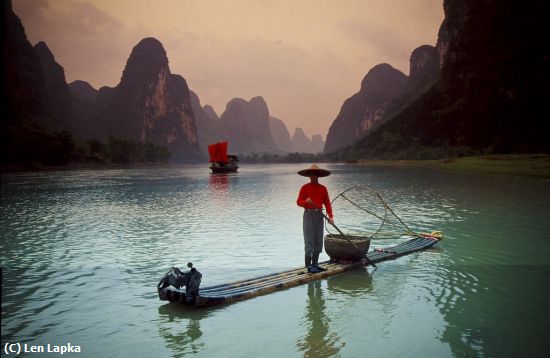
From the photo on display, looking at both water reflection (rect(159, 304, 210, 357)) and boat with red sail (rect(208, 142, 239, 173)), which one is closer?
water reflection (rect(159, 304, 210, 357))

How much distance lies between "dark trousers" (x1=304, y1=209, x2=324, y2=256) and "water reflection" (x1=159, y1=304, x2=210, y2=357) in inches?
113

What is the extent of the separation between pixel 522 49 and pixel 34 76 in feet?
543

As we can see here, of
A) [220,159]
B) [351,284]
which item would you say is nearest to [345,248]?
[351,284]

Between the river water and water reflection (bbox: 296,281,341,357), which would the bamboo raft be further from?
water reflection (bbox: 296,281,341,357)

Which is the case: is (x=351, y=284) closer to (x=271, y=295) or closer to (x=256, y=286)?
(x=271, y=295)

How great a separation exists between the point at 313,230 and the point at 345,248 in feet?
4.24

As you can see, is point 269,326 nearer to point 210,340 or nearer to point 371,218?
point 210,340

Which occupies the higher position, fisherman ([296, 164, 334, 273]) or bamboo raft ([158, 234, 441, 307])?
fisherman ([296, 164, 334, 273])

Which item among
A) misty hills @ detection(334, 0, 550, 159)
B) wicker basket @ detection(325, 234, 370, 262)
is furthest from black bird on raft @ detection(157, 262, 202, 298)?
misty hills @ detection(334, 0, 550, 159)

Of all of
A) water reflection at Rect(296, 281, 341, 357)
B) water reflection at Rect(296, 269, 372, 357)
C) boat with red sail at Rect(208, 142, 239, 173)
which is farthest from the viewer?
boat with red sail at Rect(208, 142, 239, 173)

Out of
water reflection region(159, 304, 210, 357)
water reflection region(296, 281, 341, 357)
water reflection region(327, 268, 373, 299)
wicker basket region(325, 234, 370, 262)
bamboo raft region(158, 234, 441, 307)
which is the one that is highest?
wicker basket region(325, 234, 370, 262)

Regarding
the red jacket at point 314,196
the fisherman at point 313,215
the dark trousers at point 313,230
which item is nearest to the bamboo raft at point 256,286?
the fisherman at point 313,215

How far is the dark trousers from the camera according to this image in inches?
374

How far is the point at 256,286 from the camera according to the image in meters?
8.70
